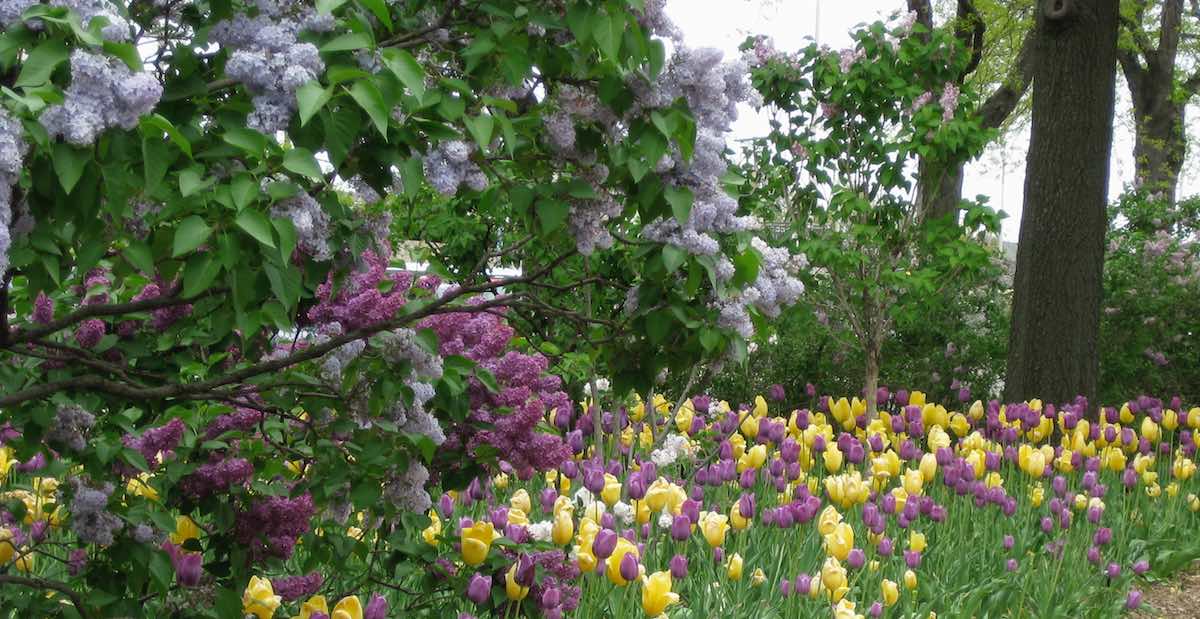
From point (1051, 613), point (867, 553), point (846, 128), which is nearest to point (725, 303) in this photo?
point (867, 553)

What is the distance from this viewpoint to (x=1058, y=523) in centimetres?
503

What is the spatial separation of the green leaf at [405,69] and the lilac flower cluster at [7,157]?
1.51ft

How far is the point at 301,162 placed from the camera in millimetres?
1626

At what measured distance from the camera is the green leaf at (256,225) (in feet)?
5.11

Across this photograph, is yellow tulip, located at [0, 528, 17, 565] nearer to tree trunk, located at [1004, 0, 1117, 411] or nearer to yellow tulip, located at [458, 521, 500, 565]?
yellow tulip, located at [458, 521, 500, 565]

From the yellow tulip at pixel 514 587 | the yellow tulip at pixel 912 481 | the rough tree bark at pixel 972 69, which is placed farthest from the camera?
the rough tree bark at pixel 972 69

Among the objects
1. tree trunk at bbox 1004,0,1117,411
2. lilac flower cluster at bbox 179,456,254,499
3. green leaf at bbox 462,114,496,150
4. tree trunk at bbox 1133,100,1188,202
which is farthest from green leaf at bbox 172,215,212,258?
tree trunk at bbox 1133,100,1188,202

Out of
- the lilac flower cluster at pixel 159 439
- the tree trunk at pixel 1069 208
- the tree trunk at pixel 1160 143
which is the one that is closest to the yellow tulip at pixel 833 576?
the lilac flower cluster at pixel 159 439

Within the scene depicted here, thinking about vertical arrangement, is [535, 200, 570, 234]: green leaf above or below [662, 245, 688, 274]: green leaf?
above

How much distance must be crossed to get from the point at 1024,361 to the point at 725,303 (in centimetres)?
604

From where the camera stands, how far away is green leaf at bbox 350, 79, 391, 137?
158 centimetres

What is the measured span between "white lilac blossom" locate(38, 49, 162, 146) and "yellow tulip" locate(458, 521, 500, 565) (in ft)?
5.38

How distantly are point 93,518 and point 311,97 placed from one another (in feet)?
5.06

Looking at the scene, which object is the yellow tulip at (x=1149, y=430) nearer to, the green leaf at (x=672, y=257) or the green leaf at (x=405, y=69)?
the green leaf at (x=672, y=257)
